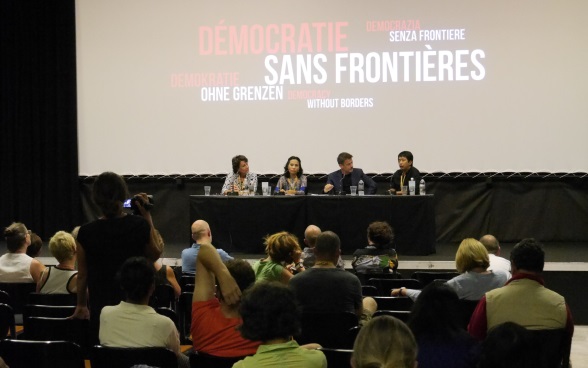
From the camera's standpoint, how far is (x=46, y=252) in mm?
9406

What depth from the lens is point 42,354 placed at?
3.30 m

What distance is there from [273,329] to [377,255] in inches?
135

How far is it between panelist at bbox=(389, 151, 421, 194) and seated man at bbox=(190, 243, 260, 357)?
5870mm

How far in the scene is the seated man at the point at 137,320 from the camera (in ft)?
11.0

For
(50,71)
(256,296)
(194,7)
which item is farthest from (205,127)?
(256,296)

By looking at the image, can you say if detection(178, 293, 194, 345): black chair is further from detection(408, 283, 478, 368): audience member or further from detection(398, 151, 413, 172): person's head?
detection(398, 151, 413, 172): person's head

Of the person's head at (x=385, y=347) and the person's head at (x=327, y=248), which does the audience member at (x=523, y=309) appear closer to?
the person's head at (x=327, y=248)

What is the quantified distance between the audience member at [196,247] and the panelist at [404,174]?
3.30 metres

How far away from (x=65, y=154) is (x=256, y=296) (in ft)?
29.1

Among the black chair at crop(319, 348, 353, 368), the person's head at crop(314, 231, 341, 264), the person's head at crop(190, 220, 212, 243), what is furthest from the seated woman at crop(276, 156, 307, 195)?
the black chair at crop(319, 348, 353, 368)


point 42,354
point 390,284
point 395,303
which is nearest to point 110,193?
point 42,354

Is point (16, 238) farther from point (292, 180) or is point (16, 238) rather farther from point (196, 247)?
point (292, 180)

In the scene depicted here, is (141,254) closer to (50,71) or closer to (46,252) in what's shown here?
(46,252)

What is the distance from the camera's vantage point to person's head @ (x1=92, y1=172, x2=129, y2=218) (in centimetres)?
381
